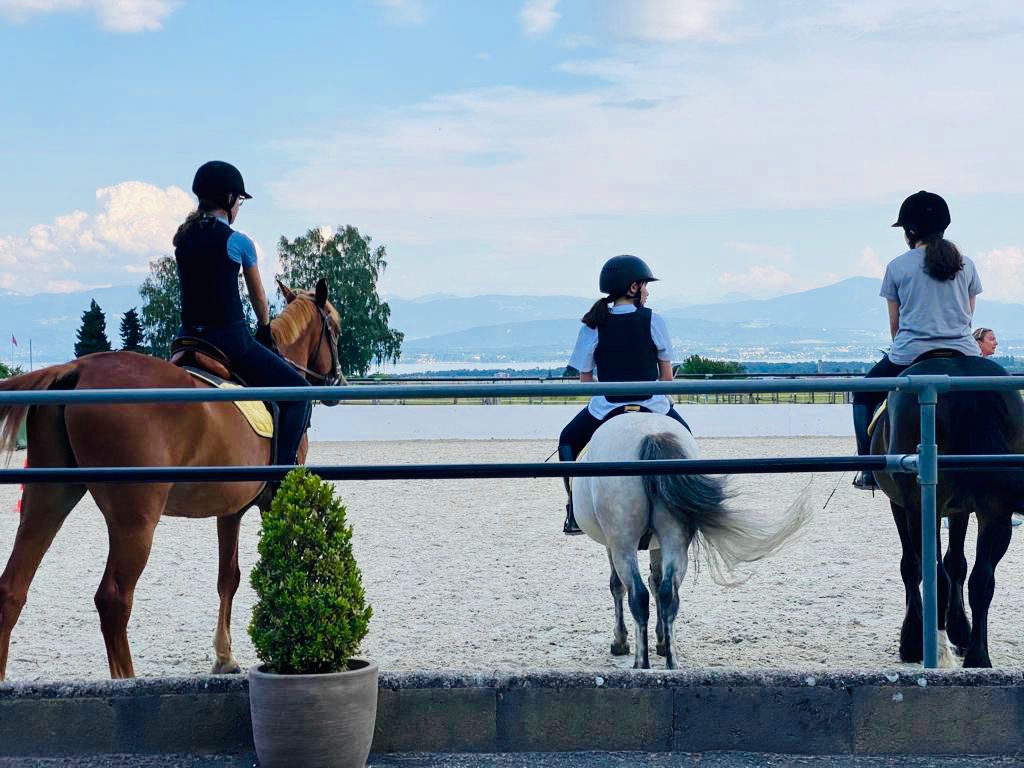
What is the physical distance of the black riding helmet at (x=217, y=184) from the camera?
6.24 metres

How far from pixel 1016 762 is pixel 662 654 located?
237 centimetres

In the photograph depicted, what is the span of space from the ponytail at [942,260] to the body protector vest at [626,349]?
1466 millimetres

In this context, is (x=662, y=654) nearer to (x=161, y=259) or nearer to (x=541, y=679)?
(x=541, y=679)

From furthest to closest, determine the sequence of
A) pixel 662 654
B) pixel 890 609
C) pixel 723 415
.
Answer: pixel 723 415 < pixel 890 609 < pixel 662 654

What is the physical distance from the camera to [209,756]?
399cm

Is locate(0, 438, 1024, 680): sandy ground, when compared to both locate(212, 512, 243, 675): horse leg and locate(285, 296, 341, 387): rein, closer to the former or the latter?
locate(212, 512, 243, 675): horse leg

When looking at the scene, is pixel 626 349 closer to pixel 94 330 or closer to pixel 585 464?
pixel 585 464

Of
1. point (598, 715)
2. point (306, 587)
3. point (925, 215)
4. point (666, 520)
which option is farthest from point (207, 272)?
point (925, 215)

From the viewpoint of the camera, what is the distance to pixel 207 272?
617 cm

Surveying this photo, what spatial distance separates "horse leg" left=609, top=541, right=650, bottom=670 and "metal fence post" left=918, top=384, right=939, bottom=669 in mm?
1456

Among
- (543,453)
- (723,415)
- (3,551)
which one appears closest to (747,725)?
(3,551)

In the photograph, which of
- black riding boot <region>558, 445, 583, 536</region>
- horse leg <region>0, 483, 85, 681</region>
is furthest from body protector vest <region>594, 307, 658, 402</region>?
horse leg <region>0, 483, 85, 681</region>

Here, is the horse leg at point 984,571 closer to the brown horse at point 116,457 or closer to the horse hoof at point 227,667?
the brown horse at point 116,457

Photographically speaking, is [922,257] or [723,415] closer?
[922,257]
